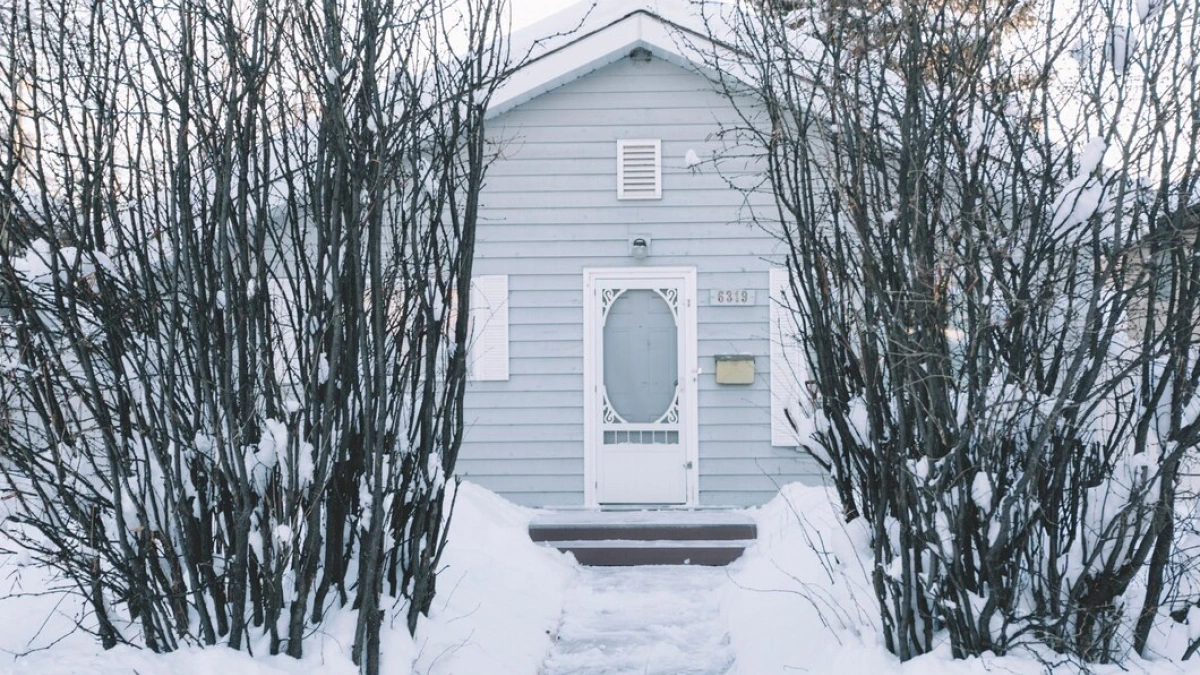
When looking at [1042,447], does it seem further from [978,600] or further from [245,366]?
[245,366]

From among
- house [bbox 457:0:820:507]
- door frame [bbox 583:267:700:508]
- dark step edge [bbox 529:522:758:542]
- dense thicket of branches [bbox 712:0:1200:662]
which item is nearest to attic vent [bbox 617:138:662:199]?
house [bbox 457:0:820:507]

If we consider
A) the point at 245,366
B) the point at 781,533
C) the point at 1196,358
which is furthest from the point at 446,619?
the point at 1196,358

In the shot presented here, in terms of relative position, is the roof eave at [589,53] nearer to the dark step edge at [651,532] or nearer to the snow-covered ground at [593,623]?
the snow-covered ground at [593,623]

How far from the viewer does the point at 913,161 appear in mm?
4457

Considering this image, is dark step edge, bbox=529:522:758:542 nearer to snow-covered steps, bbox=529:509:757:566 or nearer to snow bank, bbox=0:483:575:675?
snow-covered steps, bbox=529:509:757:566

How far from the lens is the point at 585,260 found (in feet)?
33.1

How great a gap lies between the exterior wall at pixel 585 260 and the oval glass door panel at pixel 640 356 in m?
0.29

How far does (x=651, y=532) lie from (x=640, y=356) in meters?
1.81

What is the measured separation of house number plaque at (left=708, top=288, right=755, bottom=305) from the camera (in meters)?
10.0

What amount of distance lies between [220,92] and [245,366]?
3.62 feet

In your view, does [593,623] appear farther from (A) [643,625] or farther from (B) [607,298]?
(B) [607,298]

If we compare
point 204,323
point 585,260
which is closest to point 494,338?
point 585,260

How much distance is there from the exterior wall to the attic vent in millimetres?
71

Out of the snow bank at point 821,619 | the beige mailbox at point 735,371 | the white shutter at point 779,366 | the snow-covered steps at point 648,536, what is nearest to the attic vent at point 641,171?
the white shutter at point 779,366
